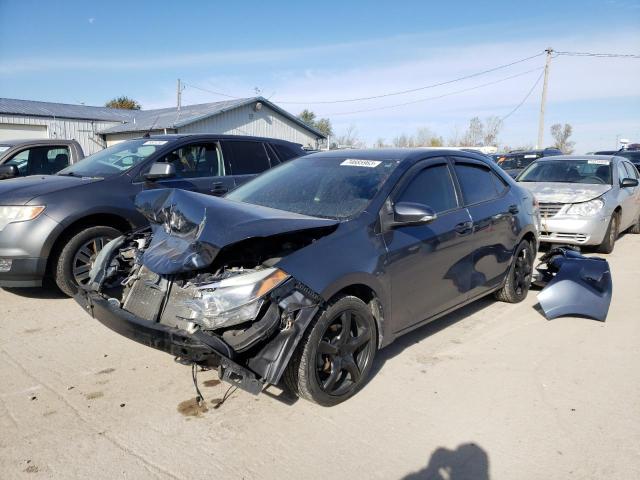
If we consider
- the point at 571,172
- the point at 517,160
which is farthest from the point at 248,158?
the point at 517,160

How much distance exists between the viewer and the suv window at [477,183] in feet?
14.9

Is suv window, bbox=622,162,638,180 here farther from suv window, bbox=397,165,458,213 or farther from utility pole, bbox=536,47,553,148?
utility pole, bbox=536,47,553,148

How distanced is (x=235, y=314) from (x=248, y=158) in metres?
4.39

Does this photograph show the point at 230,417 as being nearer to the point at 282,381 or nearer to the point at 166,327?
the point at 282,381

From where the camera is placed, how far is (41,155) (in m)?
7.65

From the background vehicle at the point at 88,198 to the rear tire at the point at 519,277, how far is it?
356cm

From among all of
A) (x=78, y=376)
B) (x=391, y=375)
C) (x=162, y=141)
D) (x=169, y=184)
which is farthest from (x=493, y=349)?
(x=162, y=141)

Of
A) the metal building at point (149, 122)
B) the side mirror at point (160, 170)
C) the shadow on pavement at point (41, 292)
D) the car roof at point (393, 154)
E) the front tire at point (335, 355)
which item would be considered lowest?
the shadow on pavement at point (41, 292)

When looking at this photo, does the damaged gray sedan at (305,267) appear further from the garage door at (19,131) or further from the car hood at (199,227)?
the garage door at (19,131)

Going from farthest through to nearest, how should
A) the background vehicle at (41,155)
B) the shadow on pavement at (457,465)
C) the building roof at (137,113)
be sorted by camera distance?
the building roof at (137,113) → the background vehicle at (41,155) → the shadow on pavement at (457,465)

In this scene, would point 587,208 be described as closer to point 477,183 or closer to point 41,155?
point 477,183

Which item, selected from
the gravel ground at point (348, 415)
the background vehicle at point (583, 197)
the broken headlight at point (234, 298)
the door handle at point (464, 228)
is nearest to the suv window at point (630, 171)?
the background vehicle at point (583, 197)

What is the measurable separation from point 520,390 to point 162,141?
15.7ft

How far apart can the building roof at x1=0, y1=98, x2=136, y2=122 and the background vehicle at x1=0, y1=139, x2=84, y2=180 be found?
23.9 m
